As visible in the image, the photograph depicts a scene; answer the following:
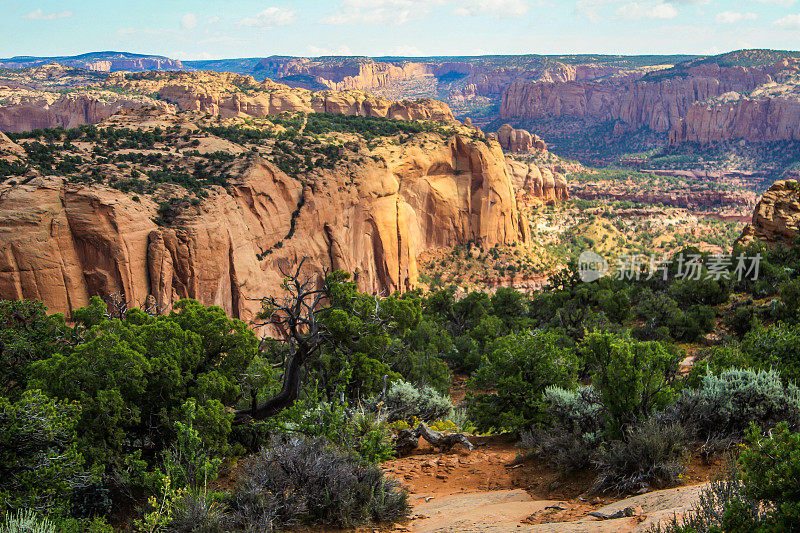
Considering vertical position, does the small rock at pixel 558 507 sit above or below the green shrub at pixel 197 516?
below

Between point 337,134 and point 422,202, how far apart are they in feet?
39.8

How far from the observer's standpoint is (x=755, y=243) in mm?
33125

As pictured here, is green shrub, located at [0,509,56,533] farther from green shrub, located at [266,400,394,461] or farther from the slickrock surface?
the slickrock surface

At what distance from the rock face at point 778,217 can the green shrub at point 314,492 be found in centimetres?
3477

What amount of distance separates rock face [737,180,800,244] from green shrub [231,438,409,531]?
34768 mm

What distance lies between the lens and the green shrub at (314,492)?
8133 mm

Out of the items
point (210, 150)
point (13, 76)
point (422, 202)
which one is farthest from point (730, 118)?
point (13, 76)

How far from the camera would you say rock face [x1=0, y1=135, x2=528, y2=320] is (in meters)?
27.9

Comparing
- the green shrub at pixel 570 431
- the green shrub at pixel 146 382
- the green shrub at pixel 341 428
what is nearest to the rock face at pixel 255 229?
the green shrub at pixel 146 382

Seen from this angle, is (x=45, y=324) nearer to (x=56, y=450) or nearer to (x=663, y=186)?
(x=56, y=450)

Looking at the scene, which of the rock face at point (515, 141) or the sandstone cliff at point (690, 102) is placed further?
the sandstone cliff at point (690, 102)

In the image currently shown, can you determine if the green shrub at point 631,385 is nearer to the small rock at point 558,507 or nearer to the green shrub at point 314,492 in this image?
the small rock at point 558,507

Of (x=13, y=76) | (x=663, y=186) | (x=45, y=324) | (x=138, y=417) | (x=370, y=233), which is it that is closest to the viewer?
(x=138, y=417)

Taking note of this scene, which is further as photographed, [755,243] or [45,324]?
[755,243]
